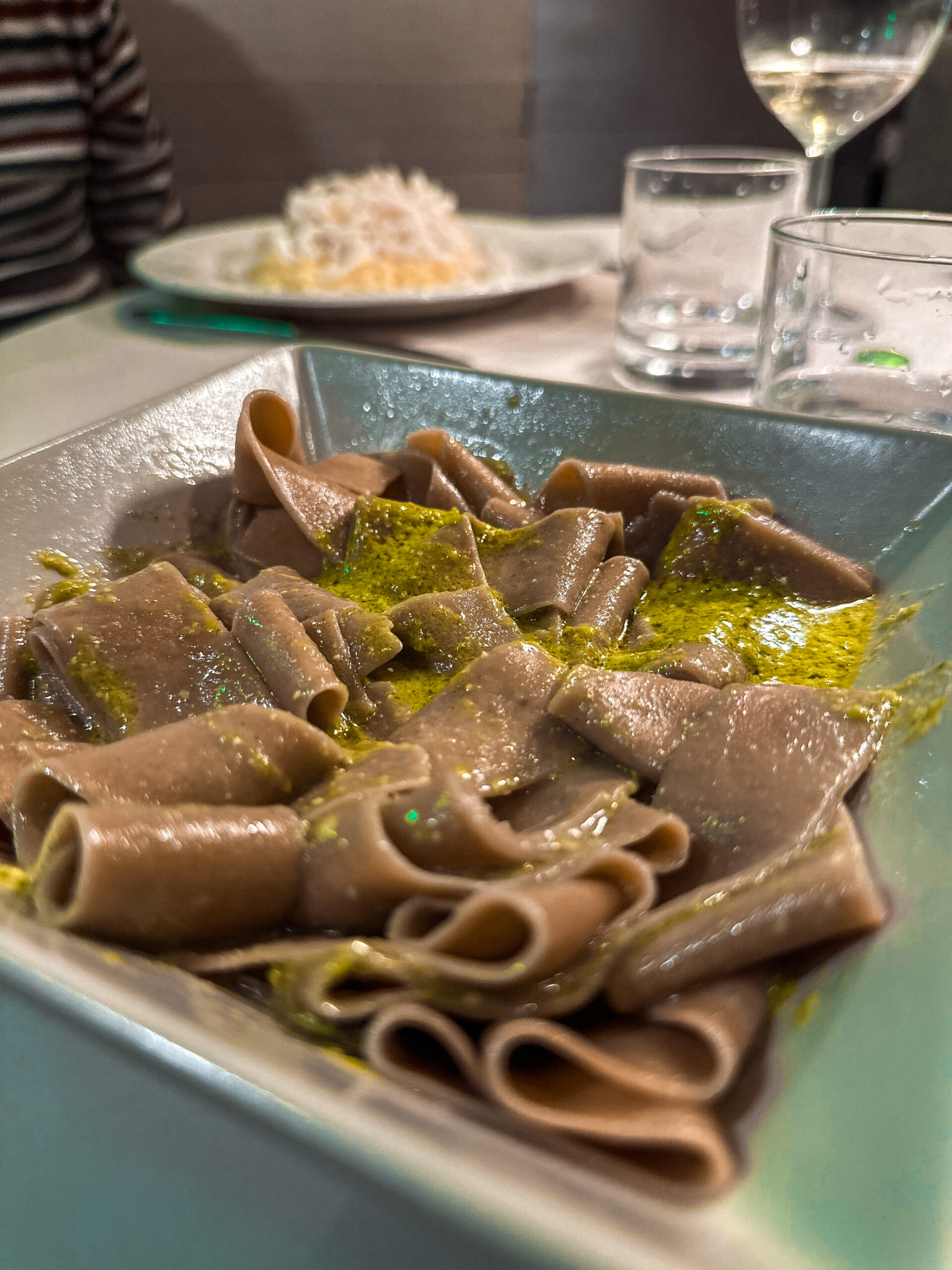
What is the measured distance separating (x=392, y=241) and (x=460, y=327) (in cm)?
31

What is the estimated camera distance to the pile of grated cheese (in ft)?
8.97

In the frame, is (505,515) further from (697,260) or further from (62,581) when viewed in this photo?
(697,260)

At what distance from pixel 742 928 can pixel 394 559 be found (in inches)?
35.3

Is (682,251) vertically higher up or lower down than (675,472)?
higher up

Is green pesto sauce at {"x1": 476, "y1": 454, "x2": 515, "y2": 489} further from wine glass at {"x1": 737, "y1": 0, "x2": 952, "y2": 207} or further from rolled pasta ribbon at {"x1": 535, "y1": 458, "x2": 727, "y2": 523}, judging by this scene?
wine glass at {"x1": 737, "y1": 0, "x2": 952, "y2": 207}

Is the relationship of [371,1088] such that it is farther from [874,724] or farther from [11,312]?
[11,312]

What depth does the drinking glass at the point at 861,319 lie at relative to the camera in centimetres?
160

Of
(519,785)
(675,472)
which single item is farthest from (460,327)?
(519,785)

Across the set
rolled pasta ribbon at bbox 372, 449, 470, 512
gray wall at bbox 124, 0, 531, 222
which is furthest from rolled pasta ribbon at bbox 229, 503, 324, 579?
gray wall at bbox 124, 0, 531, 222

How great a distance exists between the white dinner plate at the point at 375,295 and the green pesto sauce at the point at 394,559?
1069mm

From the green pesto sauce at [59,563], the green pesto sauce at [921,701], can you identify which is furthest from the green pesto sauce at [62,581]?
the green pesto sauce at [921,701]

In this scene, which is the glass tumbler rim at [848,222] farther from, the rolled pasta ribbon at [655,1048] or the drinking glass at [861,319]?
the rolled pasta ribbon at [655,1048]

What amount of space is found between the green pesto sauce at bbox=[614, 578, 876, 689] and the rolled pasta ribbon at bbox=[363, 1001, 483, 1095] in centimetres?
64

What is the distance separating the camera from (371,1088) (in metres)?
0.65
